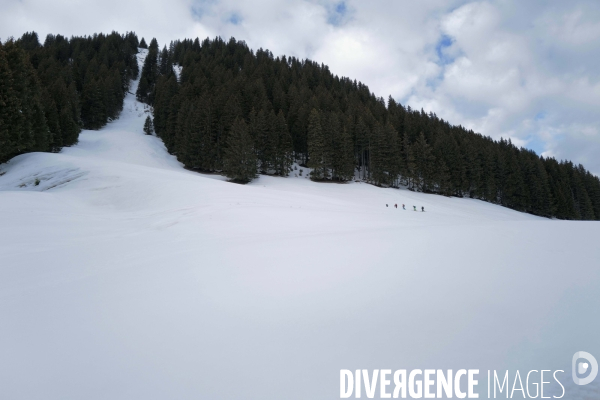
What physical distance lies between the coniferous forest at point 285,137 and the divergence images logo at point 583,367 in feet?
104

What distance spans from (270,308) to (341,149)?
37963 mm

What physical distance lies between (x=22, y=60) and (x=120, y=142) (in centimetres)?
1930

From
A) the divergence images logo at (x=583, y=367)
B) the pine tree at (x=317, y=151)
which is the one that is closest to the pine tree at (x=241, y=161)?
the pine tree at (x=317, y=151)

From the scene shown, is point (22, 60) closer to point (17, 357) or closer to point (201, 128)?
point (201, 128)

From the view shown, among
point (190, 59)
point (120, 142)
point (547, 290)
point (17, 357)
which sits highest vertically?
point (190, 59)

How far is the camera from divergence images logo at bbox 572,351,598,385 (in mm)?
2404

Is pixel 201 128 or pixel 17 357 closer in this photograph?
pixel 17 357

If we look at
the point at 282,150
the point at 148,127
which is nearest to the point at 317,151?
the point at 282,150

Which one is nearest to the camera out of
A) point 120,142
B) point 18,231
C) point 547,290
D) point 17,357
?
point 17,357

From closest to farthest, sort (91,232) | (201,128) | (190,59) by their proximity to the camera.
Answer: (91,232) → (201,128) → (190,59)

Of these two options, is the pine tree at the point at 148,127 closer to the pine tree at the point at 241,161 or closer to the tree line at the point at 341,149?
the tree line at the point at 341,149

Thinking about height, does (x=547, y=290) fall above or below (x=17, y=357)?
above

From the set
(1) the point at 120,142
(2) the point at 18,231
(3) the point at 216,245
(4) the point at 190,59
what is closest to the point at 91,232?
(2) the point at 18,231

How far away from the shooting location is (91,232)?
7.59 m
